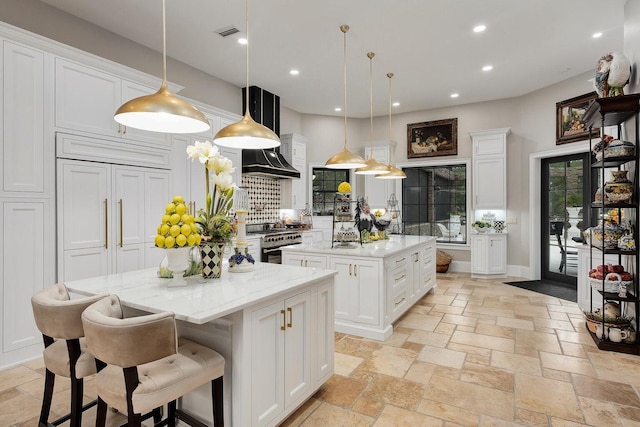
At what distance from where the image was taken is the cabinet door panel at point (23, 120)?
9.41 ft

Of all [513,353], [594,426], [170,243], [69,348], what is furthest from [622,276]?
[69,348]

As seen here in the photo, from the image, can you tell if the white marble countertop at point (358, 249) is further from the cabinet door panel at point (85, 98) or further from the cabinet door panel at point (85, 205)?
the cabinet door panel at point (85, 98)

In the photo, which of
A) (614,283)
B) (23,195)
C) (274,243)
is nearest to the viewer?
(23,195)

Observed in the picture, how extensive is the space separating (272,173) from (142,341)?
4.58 m

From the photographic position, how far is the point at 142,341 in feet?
4.56

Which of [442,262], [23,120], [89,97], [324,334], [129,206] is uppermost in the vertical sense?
[89,97]

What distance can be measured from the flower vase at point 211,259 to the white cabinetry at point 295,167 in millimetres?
4630

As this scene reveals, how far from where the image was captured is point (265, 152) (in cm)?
595

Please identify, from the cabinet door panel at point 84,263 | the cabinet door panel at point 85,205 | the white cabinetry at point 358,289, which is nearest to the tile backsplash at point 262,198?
the cabinet door panel at point 85,205

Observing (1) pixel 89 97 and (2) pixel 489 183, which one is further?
(2) pixel 489 183

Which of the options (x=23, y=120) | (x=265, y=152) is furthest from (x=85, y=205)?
(x=265, y=152)

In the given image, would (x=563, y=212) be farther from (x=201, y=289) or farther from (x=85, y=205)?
(x=85, y=205)

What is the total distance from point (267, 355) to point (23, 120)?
114 inches

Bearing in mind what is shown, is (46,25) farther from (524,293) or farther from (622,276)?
(524,293)
